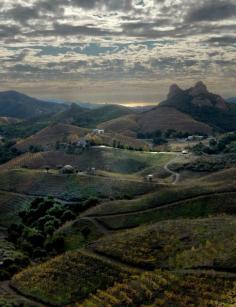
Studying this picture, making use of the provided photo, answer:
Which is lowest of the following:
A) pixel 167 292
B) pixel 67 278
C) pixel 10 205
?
pixel 10 205

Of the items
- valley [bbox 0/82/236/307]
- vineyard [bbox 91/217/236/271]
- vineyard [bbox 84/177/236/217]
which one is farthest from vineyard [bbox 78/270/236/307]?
vineyard [bbox 84/177/236/217]

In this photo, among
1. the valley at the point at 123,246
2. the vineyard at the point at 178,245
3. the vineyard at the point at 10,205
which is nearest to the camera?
the valley at the point at 123,246

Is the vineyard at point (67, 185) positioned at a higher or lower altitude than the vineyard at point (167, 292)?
lower

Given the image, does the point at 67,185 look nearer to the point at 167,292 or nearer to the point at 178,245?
the point at 178,245

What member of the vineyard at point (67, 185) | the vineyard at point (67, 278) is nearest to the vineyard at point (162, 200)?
the vineyard at point (67, 185)

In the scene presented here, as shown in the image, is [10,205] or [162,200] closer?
[162,200]

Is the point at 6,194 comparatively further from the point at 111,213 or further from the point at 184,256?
the point at 184,256

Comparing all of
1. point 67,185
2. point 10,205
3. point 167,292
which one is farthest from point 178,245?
point 10,205

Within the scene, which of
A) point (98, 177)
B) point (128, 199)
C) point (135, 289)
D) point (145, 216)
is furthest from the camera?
point (98, 177)

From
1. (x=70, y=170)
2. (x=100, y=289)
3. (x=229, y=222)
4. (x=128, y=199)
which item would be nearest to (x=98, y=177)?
(x=70, y=170)

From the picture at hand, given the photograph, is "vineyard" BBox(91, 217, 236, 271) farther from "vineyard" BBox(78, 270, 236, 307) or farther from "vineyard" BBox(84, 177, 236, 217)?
"vineyard" BBox(84, 177, 236, 217)

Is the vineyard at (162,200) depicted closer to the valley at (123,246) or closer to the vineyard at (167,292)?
the valley at (123,246)
